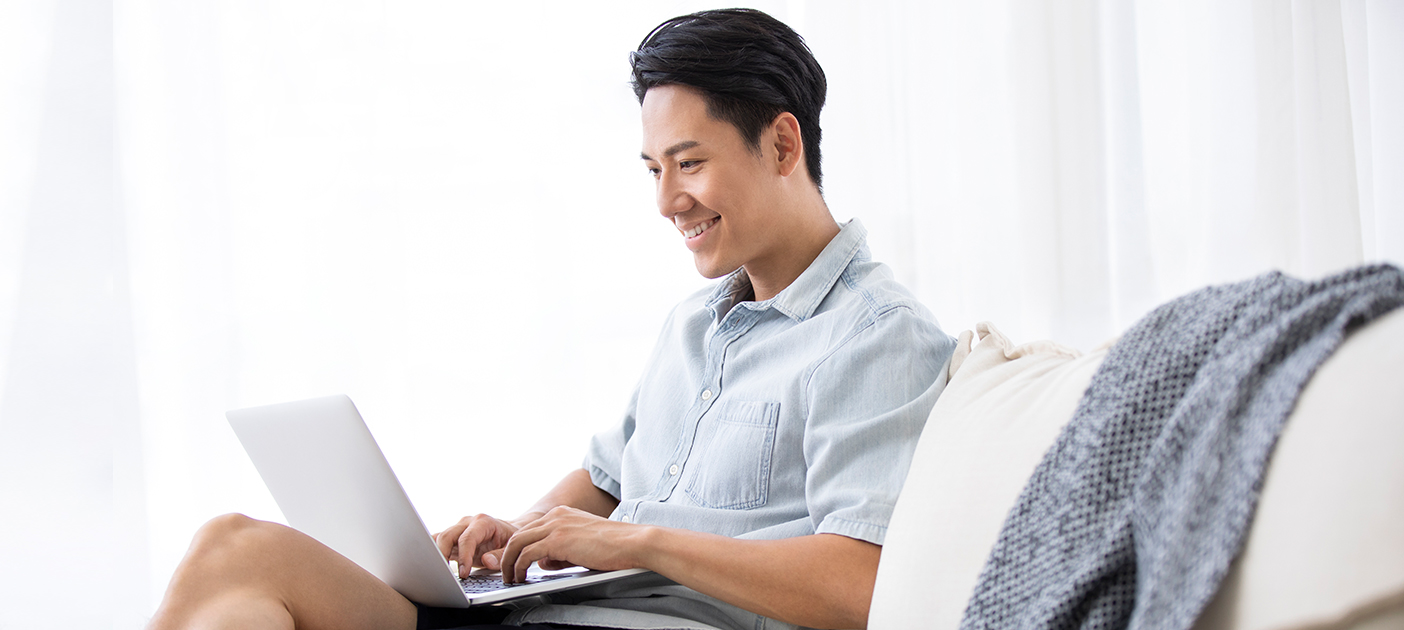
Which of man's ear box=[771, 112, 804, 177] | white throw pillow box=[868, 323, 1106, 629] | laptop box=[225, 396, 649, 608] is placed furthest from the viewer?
man's ear box=[771, 112, 804, 177]

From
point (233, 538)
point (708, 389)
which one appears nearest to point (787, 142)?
point (708, 389)

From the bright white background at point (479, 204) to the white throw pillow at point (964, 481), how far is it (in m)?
1.32

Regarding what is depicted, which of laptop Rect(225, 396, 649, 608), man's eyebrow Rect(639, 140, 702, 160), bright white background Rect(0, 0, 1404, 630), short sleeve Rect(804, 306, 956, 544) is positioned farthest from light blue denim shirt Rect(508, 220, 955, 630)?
bright white background Rect(0, 0, 1404, 630)

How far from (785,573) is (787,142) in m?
0.61

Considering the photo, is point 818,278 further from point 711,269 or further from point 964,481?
point 964,481

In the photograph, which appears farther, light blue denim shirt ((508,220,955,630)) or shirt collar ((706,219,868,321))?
shirt collar ((706,219,868,321))

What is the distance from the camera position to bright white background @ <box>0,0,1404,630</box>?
5.70 feet

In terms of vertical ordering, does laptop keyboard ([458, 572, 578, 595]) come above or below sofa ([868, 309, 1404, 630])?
below

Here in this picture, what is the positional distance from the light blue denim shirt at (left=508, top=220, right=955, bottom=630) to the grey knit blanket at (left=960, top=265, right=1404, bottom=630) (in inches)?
10.5

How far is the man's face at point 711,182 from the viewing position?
1256mm

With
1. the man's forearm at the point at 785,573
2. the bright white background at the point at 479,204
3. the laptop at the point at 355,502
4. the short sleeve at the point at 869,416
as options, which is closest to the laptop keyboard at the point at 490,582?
the laptop at the point at 355,502

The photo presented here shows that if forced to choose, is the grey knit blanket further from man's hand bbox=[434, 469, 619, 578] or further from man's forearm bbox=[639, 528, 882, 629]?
man's hand bbox=[434, 469, 619, 578]

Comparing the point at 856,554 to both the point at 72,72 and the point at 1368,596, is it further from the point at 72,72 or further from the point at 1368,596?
the point at 72,72

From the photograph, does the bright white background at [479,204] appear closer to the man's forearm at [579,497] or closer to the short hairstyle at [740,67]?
the man's forearm at [579,497]
